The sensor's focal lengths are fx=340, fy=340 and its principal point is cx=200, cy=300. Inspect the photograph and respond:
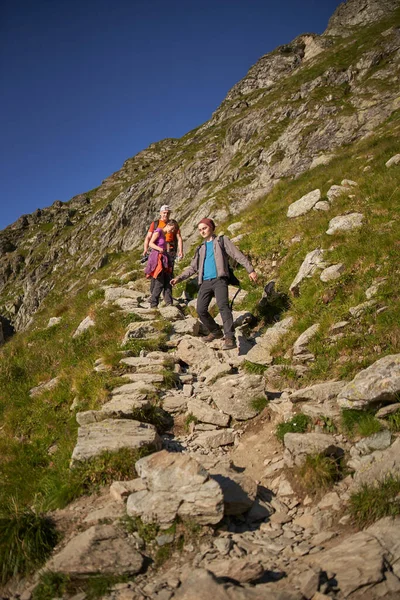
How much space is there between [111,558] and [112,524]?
0.46 m

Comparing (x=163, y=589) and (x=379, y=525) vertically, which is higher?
(x=163, y=589)

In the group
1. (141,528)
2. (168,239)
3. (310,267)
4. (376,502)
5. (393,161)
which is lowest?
(376,502)

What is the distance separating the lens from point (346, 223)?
11.3 meters

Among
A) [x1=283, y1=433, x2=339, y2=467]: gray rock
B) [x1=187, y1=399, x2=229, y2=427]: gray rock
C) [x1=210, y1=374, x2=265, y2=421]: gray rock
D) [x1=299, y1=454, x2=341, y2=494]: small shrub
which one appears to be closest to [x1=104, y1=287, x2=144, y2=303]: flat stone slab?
[x1=187, y1=399, x2=229, y2=427]: gray rock

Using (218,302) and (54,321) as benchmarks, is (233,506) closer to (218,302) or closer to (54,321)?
(218,302)

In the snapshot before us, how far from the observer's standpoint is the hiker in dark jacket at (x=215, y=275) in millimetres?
9227

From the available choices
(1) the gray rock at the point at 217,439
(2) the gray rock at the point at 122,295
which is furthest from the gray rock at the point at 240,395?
(2) the gray rock at the point at 122,295

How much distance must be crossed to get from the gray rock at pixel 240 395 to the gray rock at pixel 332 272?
4.03 metres

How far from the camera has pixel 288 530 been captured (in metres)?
4.05

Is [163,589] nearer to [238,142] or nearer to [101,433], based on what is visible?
[101,433]

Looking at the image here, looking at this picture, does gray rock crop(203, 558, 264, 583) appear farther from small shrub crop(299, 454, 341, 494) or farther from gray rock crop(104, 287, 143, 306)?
gray rock crop(104, 287, 143, 306)

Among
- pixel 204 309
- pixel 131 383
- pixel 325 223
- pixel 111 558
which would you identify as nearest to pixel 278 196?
pixel 325 223

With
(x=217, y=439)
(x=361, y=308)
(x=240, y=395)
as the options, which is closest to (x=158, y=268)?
(x=240, y=395)

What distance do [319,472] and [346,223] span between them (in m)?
9.00
